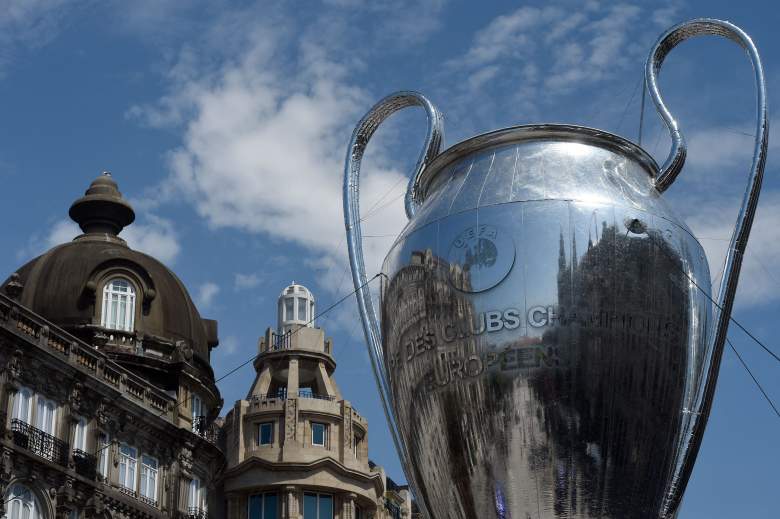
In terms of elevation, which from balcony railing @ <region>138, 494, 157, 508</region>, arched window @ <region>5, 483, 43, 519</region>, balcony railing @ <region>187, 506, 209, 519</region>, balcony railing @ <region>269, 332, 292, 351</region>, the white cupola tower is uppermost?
the white cupola tower

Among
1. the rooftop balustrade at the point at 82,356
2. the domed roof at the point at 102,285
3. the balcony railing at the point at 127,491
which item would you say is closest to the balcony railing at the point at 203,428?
the rooftop balustrade at the point at 82,356

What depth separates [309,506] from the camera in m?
50.3

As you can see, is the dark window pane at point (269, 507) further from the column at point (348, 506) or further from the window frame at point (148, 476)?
the window frame at point (148, 476)

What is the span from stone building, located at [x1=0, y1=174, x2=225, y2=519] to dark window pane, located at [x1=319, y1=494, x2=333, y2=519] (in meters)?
4.97

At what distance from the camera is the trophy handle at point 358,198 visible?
A: 19.3m

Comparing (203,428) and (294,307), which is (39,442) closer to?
(203,428)

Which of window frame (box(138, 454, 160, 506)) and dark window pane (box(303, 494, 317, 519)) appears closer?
window frame (box(138, 454, 160, 506))

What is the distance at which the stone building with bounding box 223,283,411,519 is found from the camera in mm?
50219

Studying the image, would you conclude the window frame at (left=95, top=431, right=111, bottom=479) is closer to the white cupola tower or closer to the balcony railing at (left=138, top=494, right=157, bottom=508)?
the balcony railing at (left=138, top=494, right=157, bottom=508)

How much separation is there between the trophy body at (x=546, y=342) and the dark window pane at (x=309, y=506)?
3209cm

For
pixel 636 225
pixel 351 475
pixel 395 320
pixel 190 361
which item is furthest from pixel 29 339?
pixel 636 225

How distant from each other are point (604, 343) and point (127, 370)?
26990 millimetres

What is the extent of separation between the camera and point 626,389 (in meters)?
17.3

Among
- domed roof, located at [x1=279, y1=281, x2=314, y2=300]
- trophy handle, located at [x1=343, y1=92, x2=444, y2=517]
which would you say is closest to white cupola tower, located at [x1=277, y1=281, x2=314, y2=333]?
domed roof, located at [x1=279, y1=281, x2=314, y2=300]
